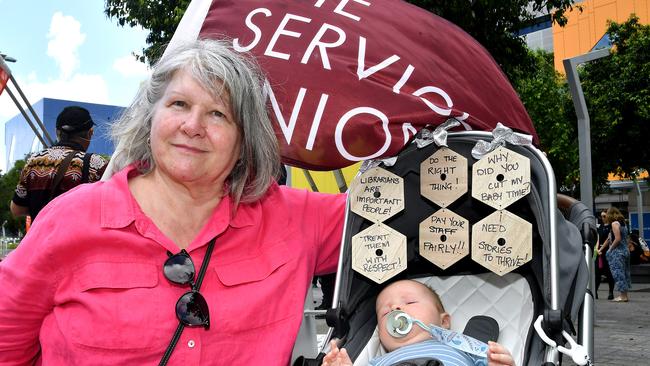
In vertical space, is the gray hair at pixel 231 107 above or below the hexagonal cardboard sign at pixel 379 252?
above

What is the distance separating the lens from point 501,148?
2.50m

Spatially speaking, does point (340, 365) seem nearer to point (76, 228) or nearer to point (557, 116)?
point (76, 228)

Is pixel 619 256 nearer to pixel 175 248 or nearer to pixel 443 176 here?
pixel 443 176

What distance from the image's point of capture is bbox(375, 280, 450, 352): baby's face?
8.27 ft

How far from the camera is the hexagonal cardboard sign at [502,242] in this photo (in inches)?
95.8

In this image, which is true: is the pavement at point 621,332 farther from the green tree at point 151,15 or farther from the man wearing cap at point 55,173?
the green tree at point 151,15

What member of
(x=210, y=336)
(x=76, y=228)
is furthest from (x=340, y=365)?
(x=76, y=228)

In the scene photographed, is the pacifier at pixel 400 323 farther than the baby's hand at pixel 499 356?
Yes

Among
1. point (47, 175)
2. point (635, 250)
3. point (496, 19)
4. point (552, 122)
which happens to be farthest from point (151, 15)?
point (552, 122)

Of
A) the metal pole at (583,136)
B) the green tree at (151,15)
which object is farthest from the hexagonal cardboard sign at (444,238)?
the green tree at (151,15)

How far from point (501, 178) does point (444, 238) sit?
1.16 ft

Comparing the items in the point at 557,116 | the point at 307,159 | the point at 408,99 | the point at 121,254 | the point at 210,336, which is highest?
the point at 557,116

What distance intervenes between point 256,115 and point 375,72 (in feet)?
1.81

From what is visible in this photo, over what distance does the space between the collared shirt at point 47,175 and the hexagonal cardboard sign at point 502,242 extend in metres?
2.58
